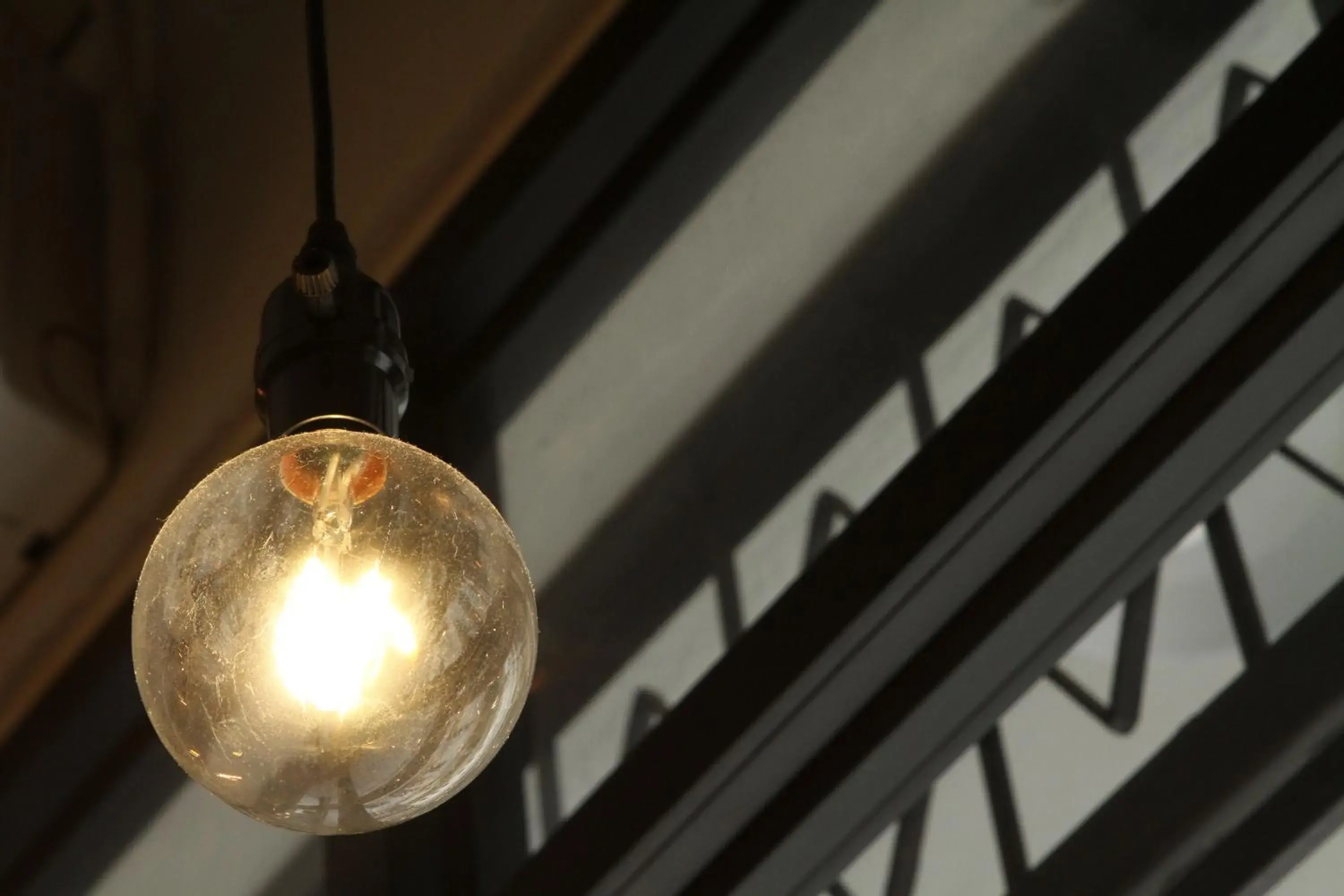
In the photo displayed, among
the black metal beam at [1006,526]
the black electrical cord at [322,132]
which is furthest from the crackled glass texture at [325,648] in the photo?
the black metal beam at [1006,526]

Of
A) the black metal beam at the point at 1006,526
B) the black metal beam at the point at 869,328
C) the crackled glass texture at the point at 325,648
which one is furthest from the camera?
the black metal beam at the point at 869,328

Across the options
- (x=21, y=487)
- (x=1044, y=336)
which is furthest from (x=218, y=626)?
(x=21, y=487)

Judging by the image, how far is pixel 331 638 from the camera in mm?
600

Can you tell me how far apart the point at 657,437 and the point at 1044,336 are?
0.37 metres

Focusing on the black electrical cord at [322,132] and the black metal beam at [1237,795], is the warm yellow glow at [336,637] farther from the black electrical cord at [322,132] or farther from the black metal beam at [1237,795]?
the black metal beam at [1237,795]

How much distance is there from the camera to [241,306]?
1363 mm

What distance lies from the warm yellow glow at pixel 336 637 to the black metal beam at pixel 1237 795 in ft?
2.22

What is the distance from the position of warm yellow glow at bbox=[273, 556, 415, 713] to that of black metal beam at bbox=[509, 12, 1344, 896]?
1.58 feet

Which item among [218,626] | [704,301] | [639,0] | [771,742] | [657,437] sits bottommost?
[218,626]

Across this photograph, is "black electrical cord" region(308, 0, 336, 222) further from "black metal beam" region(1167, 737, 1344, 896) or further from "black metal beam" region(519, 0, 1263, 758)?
"black metal beam" region(1167, 737, 1344, 896)

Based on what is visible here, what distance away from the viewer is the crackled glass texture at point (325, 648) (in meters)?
0.59

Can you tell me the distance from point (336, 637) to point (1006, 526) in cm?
59

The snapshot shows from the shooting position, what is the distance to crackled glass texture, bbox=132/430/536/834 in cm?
59

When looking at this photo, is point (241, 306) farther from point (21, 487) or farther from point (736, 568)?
point (736, 568)
